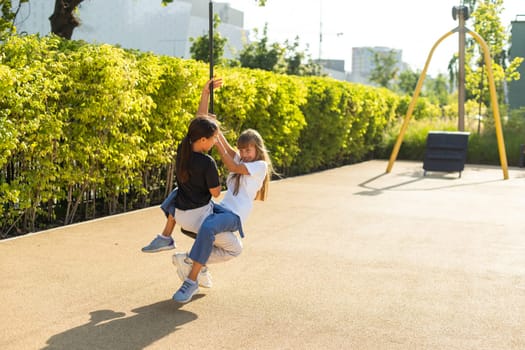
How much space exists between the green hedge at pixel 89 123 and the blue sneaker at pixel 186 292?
2.82 meters

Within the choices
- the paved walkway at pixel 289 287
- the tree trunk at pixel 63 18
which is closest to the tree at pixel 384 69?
the tree trunk at pixel 63 18

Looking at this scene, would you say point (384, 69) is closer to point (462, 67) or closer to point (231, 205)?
point (462, 67)

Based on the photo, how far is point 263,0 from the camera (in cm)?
1642

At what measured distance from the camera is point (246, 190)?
5164mm

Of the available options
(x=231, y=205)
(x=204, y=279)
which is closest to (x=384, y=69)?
(x=204, y=279)

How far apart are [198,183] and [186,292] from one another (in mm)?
758

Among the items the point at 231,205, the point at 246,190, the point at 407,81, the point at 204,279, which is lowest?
the point at 204,279

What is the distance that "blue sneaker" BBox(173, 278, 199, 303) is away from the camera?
4.88 meters

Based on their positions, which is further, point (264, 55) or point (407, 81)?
point (407, 81)

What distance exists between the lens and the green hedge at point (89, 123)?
727 centimetres

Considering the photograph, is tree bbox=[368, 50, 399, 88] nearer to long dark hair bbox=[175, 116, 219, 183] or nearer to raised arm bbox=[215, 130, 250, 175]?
raised arm bbox=[215, 130, 250, 175]

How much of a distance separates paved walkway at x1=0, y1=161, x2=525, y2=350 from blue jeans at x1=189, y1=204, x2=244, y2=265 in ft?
1.28

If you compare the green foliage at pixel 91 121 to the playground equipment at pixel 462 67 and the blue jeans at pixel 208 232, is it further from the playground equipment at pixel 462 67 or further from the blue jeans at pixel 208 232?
the playground equipment at pixel 462 67

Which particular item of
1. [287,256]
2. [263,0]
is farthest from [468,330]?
[263,0]
